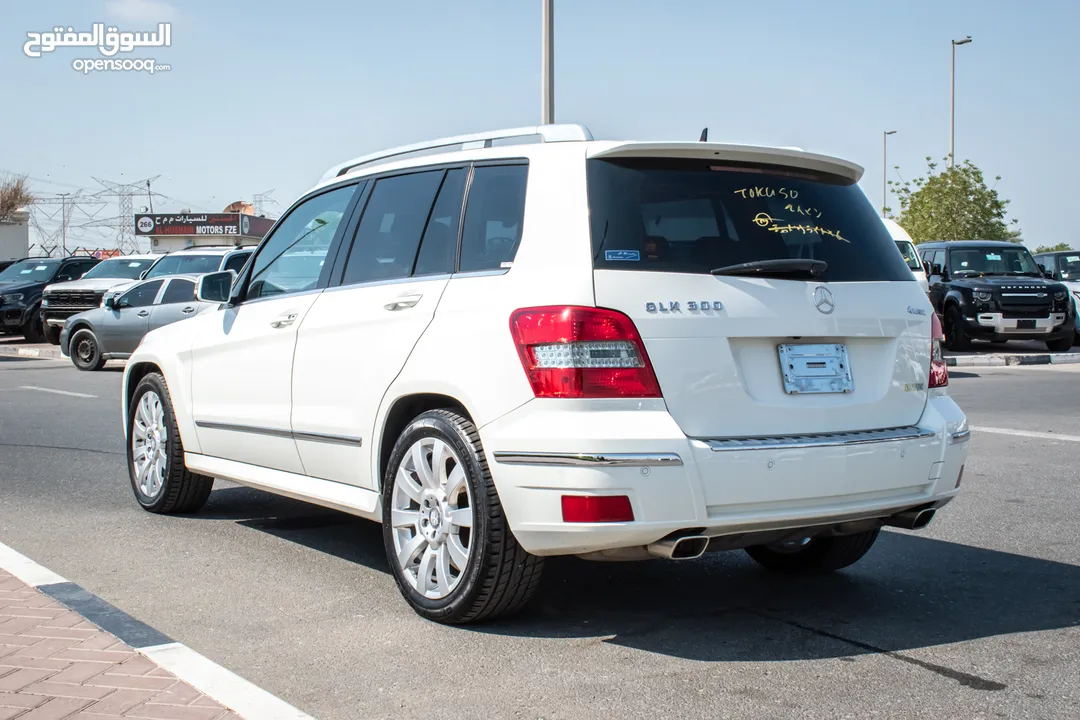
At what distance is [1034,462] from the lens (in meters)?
8.54

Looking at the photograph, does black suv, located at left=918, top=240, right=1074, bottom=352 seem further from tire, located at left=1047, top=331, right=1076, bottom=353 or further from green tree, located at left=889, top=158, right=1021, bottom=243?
green tree, located at left=889, top=158, right=1021, bottom=243

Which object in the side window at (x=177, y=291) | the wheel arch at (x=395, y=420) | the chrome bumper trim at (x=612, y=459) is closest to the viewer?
the chrome bumper trim at (x=612, y=459)

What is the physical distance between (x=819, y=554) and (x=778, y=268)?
161 centimetres

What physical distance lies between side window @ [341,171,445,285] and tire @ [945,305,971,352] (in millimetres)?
16923

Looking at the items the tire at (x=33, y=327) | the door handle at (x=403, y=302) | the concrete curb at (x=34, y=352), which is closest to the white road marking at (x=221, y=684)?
the door handle at (x=403, y=302)

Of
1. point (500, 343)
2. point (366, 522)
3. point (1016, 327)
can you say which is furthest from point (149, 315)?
point (500, 343)

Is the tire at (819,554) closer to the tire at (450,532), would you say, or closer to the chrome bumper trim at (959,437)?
the chrome bumper trim at (959,437)

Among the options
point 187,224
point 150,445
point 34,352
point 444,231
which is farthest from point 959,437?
point 187,224

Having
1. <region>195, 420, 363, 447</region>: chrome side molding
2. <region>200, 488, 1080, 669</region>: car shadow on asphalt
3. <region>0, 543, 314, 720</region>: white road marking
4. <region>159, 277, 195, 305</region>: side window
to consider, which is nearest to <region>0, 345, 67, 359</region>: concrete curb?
<region>159, 277, 195, 305</region>: side window

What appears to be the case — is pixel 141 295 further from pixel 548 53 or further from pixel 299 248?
pixel 299 248

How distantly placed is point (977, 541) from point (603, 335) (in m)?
2.96

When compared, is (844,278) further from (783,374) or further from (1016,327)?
(1016,327)

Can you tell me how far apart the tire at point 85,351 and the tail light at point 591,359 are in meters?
16.4

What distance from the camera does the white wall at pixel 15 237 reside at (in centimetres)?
7350
